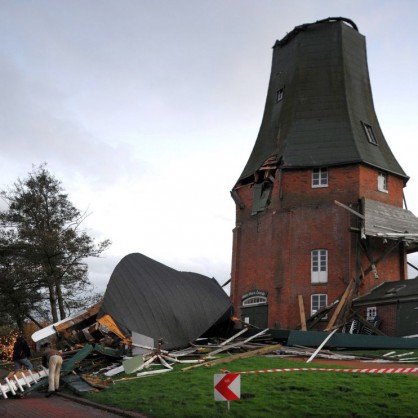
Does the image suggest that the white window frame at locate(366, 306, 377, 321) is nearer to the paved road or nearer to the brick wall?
the brick wall

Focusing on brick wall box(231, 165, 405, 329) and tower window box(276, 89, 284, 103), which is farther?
tower window box(276, 89, 284, 103)

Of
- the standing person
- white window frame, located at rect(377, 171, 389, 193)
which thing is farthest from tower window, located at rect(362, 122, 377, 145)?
the standing person

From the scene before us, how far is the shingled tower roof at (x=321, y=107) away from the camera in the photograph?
3522cm

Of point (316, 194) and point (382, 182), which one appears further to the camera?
point (382, 182)

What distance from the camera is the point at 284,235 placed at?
33688 millimetres

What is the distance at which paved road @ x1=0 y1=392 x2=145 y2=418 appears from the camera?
1179 centimetres

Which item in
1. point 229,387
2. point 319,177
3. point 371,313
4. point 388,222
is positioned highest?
point 319,177

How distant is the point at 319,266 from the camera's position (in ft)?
108

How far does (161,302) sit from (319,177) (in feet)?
49.1

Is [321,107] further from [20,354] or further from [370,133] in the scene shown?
[20,354]

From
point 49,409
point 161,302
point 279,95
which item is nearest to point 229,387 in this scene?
point 49,409

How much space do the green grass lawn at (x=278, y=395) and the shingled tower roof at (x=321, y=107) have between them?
2098 cm

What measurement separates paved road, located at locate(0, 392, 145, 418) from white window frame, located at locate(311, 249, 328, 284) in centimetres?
1997

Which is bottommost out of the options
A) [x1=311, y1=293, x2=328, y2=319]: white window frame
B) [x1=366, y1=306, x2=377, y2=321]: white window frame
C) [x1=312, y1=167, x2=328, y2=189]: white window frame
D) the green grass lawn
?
the green grass lawn
